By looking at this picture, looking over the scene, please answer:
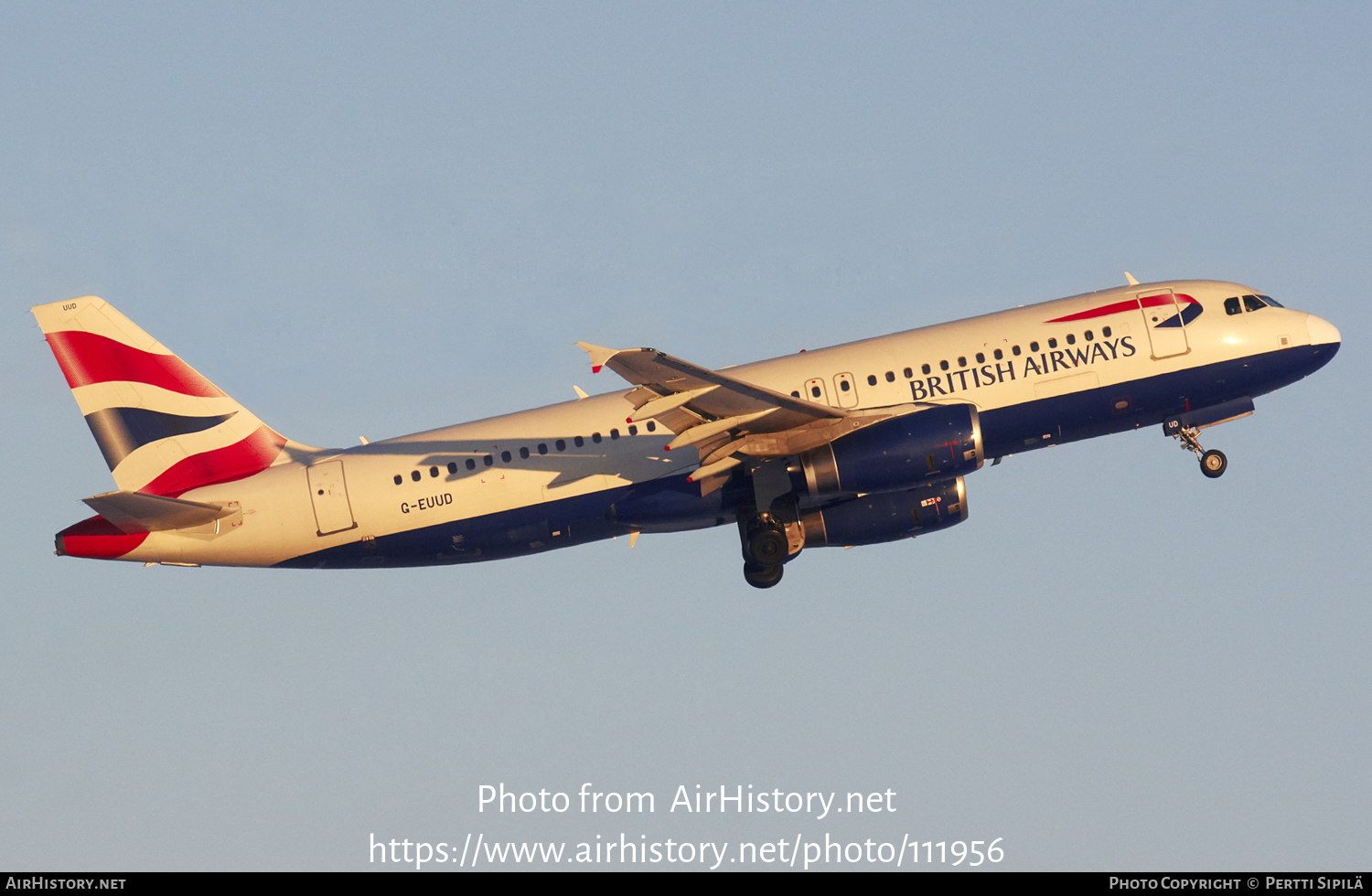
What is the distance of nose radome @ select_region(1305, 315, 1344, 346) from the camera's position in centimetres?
4100

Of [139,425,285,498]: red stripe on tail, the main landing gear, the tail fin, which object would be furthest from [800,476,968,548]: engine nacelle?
the tail fin

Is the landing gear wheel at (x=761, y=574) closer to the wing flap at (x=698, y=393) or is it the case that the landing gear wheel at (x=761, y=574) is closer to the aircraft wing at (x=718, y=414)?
the aircraft wing at (x=718, y=414)

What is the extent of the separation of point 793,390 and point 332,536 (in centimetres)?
1236

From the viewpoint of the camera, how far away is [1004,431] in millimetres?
39438

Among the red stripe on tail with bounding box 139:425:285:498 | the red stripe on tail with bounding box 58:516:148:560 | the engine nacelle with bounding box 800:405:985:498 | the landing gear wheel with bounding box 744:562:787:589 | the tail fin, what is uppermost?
the tail fin

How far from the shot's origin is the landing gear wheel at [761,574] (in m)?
39.9

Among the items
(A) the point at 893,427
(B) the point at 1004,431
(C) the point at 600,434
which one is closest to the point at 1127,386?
(B) the point at 1004,431

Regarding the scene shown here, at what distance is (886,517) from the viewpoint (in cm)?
4144

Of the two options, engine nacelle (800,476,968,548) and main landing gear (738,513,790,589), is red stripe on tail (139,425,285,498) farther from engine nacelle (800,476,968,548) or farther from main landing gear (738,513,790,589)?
engine nacelle (800,476,968,548)

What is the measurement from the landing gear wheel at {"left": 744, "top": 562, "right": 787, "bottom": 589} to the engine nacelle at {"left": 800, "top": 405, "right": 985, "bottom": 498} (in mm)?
2920

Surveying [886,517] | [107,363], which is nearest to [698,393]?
[886,517]

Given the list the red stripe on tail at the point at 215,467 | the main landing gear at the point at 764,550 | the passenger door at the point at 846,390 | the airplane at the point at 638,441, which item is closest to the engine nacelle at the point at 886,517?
the airplane at the point at 638,441

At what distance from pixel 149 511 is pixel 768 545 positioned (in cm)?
1529

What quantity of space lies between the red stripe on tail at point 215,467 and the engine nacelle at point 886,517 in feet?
47.3
